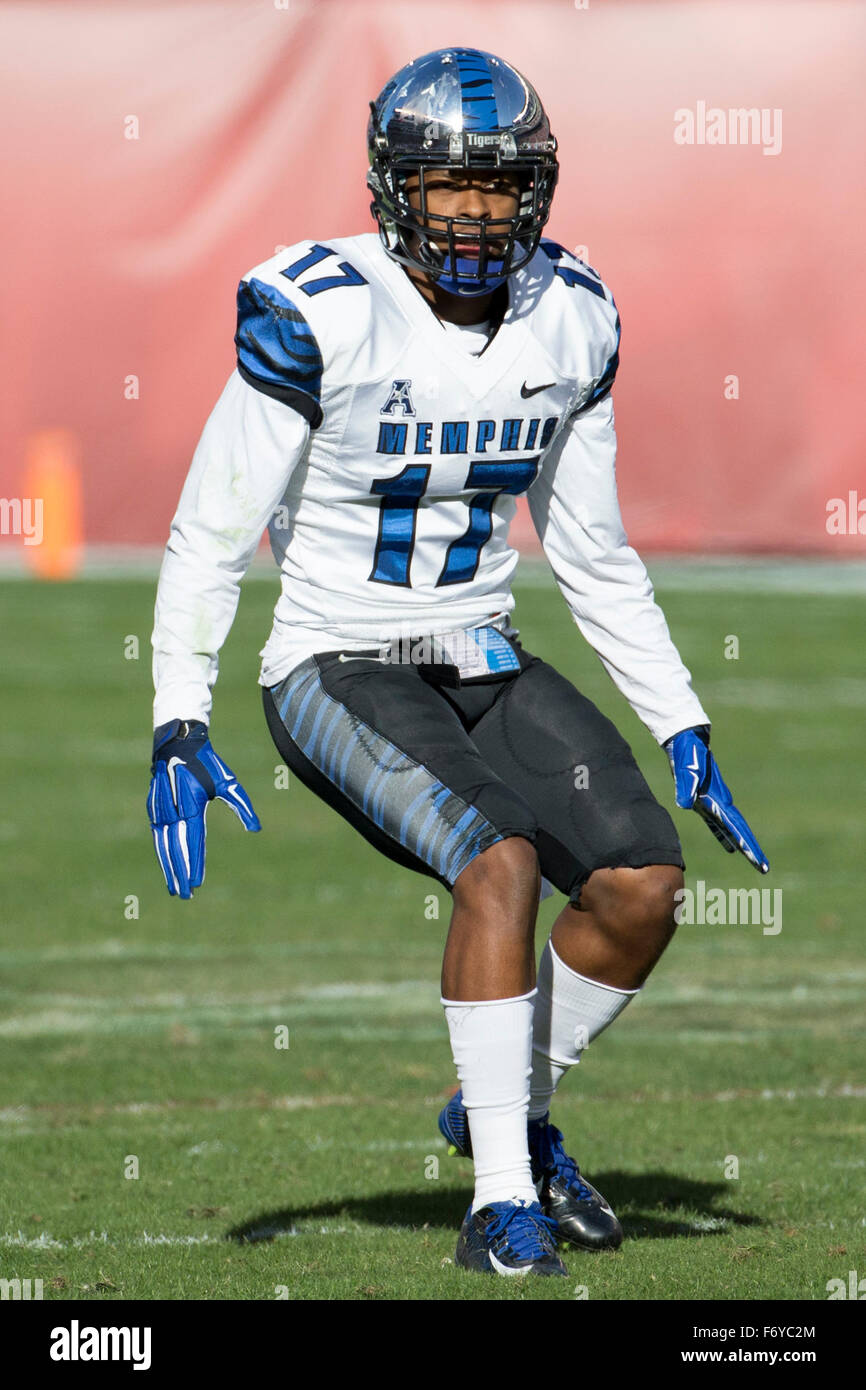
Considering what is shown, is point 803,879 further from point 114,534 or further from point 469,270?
point 114,534

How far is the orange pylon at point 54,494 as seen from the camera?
14.8 m

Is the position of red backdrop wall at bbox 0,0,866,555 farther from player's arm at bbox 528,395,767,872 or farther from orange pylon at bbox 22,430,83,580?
player's arm at bbox 528,395,767,872

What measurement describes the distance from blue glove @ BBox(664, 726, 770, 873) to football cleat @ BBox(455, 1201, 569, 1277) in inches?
29.1

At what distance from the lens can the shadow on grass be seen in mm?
4102

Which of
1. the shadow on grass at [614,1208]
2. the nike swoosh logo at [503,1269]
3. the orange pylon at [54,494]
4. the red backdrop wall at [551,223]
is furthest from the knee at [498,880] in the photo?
the orange pylon at [54,494]

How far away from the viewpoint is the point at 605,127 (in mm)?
14578

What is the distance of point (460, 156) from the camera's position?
3.64 metres

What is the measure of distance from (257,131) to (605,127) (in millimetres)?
2419

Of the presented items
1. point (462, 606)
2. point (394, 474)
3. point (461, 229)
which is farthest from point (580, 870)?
point (461, 229)

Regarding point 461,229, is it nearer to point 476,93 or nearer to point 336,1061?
point 476,93

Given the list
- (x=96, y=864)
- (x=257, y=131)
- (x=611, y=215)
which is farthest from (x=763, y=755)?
(x=257, y=131)

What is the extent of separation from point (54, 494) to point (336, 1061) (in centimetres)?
960

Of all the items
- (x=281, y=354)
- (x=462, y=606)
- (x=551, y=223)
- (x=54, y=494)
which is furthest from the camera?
(x=54, y=494)

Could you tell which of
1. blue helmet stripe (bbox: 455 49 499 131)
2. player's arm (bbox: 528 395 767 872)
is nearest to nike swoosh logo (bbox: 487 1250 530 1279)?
player's arm (bbox: 528 395 767 872)
